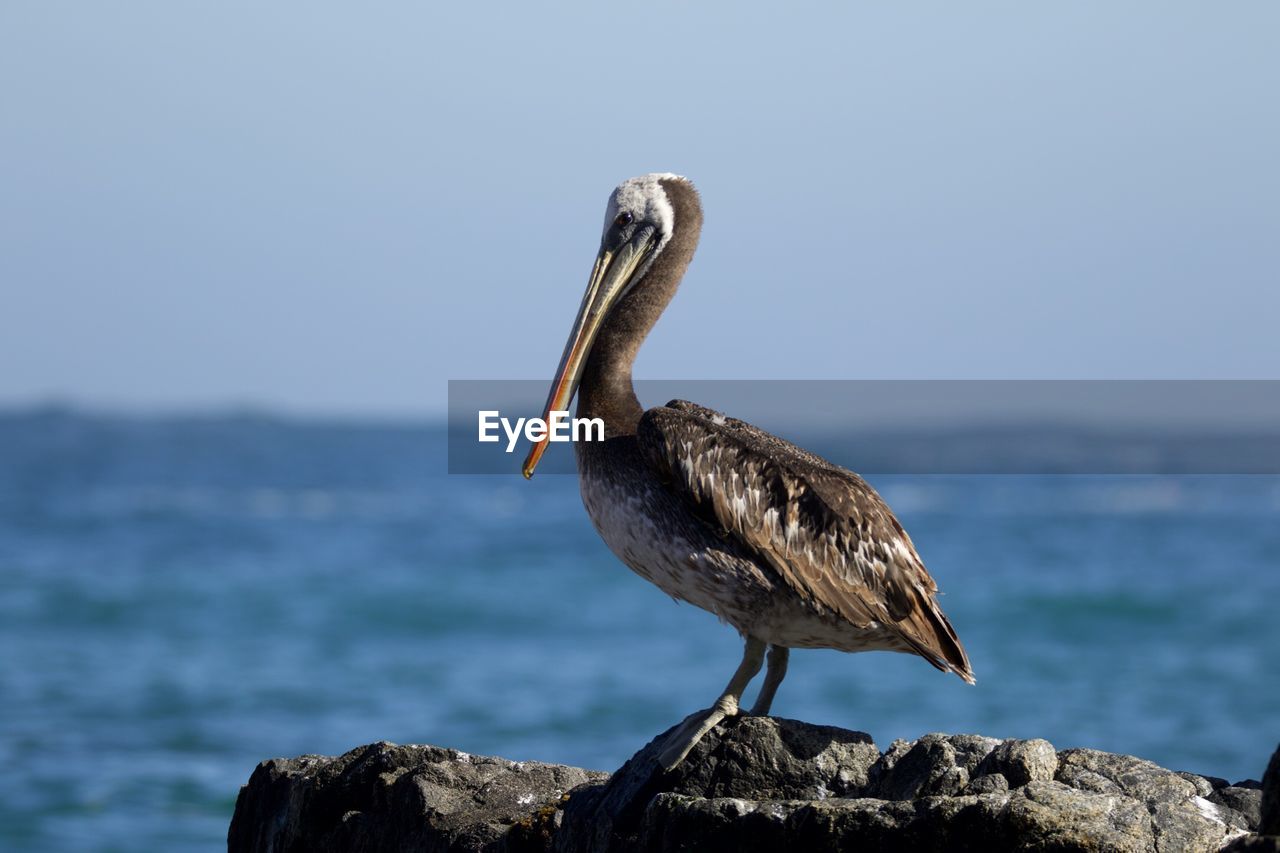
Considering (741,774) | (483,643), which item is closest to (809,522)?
(741,774)

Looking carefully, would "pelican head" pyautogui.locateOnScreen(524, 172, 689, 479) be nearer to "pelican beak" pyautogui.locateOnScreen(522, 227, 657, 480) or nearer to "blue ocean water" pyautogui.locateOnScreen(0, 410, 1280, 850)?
"pelican beak" pyautogui.locateOnScreen(522, 227, 657, 480)

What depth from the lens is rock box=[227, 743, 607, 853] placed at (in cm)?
480

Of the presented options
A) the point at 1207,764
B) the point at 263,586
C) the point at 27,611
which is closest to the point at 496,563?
the point at 263,586

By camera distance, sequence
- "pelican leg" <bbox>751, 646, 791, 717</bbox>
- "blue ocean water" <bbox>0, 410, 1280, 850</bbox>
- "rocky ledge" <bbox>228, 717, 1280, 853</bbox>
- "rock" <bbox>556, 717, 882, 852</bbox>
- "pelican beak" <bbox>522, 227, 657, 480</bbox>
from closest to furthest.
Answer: "rocky ledge" <bbox>228, 717, 1280, 853</bbox>
"rock" <bbox>556, 717, 882, 852</bbox>
"pelican leg" <bbox>751, 646, 791, 717</bbox>
"pelican beak" <bbox>522, 227, 657, 480</bbox>
"blue ocean water" <bbox>0, 410, 1280, 850</bbox>

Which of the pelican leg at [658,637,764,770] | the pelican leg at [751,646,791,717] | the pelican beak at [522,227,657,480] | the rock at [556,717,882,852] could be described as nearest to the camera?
the rock at [556,717,882,852]

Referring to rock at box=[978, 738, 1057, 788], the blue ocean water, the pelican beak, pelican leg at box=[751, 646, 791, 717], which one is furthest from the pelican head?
the blue ocean water

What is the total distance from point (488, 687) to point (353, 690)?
1743 millimetres

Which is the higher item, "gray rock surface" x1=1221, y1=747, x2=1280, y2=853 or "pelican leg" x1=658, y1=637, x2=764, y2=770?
"pelican leg" x1=658, y1=637, x2=764, y2=770

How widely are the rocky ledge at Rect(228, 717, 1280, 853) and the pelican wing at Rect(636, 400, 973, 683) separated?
492 mm

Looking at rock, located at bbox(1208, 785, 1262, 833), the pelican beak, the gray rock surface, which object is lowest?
the gray rock surface

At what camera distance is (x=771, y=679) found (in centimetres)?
514

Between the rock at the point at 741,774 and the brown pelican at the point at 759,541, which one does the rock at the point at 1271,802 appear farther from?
the brown pelican at the point at 759,541

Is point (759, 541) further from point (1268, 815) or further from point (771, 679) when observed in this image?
point (1268, 815)

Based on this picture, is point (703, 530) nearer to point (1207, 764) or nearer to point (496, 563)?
point (1207, 764)
